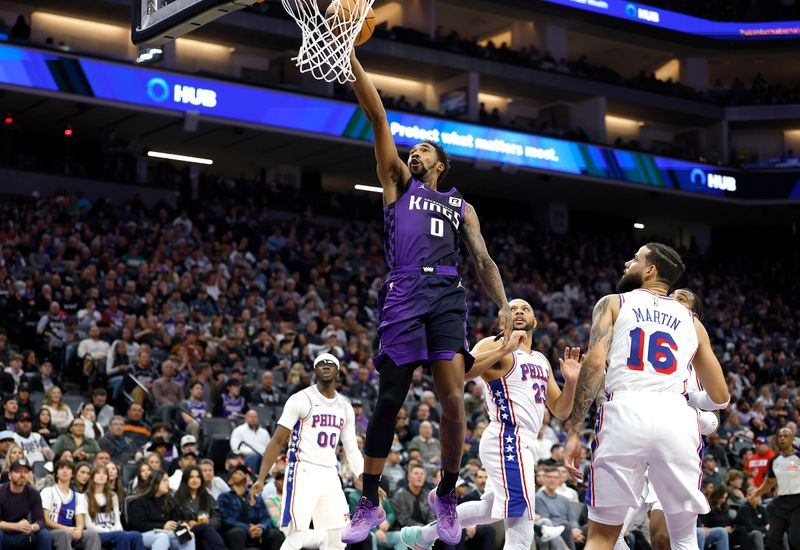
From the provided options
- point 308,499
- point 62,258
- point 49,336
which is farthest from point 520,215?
point 308,499

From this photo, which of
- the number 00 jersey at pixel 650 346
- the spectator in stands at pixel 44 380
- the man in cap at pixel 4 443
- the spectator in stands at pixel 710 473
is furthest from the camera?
the spectator in stands at pixel 710 473

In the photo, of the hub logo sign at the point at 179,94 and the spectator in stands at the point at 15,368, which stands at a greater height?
the hub logo sign at the point at 179,94

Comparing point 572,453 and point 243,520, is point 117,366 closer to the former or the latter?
point 243,520

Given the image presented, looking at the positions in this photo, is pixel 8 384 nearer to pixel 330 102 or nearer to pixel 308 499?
pixel 308 499

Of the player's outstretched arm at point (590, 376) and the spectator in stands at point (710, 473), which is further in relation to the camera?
the spectator in stands at point (710, 473)

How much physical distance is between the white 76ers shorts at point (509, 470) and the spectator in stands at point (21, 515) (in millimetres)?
5619

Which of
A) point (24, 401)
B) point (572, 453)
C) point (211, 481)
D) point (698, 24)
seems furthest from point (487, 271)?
point (698, 24)

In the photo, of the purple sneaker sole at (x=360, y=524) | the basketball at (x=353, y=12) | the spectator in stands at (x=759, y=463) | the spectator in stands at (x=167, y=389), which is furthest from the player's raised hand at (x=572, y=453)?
the spectator in stands at (x=759, y=463)

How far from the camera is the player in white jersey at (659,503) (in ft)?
27.2

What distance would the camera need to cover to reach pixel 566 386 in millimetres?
8117

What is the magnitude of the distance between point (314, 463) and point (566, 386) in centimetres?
342

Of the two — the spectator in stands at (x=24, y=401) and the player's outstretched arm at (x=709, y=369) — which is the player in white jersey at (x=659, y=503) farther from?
the spectator in stands at (x=24, y=401)

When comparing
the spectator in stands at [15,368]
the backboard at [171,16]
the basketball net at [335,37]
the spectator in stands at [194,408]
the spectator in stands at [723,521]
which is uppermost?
the backboard at [171,16]

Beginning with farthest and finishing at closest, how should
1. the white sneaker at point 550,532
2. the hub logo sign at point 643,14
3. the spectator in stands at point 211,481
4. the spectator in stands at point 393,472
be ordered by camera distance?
the hub logo sign at point 643,14 → the spectator in stands at point 393,472 → the white sneaker at point 550,532 → the spectator in stands at point 211,481
